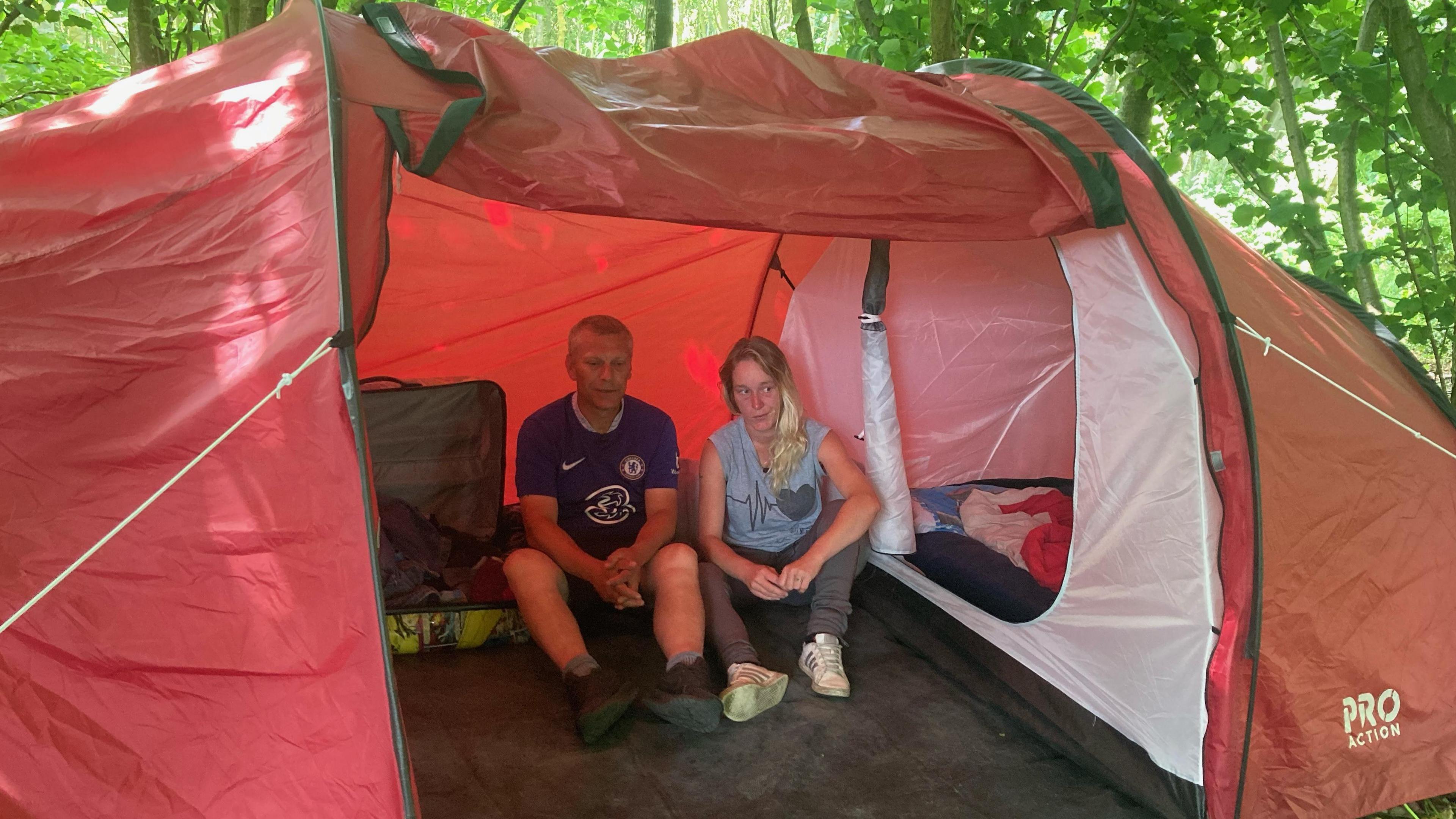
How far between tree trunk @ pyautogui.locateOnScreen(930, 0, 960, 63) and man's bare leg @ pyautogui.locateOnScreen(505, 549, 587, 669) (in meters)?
2.33

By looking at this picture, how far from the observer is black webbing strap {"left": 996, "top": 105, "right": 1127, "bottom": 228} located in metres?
2.13

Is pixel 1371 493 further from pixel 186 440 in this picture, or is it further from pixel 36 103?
pixel 36 103

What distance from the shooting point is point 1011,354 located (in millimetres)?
3471

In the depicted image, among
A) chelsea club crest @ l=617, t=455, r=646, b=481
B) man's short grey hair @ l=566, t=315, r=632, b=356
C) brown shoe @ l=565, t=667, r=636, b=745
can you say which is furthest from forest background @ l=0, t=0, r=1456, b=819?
brown shoe @ l=565, t=667, r=636, b=745

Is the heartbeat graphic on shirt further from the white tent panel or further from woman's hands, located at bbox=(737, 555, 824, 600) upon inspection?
the white tent panel

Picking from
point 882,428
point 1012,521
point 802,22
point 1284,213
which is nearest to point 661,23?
point 802,22

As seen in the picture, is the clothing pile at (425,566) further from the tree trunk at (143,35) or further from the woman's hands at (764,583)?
the tree trunk at (143,35)

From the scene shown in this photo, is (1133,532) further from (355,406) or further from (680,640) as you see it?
(355,406)

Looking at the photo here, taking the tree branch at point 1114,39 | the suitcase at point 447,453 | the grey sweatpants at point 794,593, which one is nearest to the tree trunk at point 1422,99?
the tree branch at point 1114,39

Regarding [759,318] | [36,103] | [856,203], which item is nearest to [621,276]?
[759,318]

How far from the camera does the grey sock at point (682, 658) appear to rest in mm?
2512

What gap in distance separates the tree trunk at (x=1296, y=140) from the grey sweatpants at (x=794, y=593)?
200 centimetres

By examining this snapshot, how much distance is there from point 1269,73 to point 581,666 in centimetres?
452

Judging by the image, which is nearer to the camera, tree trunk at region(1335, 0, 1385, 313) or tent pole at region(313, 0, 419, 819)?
tent pole at region(313, 0, 419, 819)
